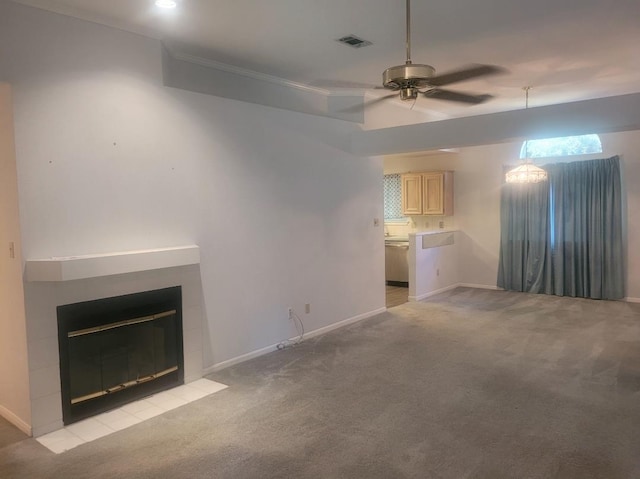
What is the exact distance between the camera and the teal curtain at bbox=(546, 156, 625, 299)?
22.0ft

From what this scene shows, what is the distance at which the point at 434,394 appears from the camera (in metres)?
3.64

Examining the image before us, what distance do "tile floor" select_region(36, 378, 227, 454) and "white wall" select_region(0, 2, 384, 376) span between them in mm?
445

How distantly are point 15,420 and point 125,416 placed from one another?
734 millimetres

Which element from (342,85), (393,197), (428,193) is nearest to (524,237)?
(428,193)

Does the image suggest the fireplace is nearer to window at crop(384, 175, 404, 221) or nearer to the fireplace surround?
the fireplace surround

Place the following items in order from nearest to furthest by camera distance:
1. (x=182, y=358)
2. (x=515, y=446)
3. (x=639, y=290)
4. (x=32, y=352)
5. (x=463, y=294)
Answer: (x=515, y=446), (x=32, y=352), (x=182, y=358), (x=639, y=290), (x=463, y=294)

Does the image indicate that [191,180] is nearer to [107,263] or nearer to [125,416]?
[107,263]

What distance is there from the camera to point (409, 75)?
2584 mm

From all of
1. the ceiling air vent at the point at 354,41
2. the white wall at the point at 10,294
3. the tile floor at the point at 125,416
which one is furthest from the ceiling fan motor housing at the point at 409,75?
the tile floor at the point at 125,416

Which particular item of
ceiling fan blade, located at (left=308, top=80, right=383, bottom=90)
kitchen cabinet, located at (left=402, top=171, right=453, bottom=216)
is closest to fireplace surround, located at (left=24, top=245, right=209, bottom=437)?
ceiling fan blade, located at (left=308, top=80, right=383, bottom=90)

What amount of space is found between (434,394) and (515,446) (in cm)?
86

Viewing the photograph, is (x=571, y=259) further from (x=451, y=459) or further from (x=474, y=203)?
(x=451, y=459)

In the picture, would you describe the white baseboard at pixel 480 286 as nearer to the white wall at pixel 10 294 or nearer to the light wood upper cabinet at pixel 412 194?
the light wood upper cabinet at pixel 412 194

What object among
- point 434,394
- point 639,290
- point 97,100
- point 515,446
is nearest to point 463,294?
point 639,290
